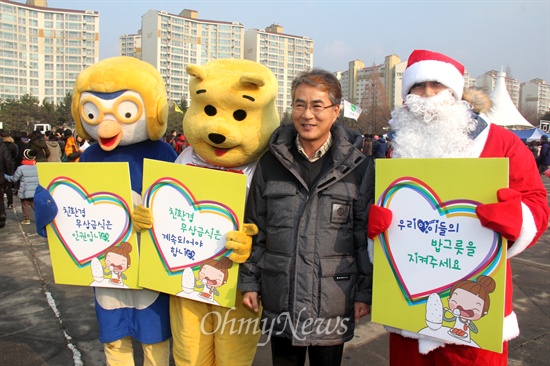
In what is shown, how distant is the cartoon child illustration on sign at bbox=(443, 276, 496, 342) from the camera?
1672 millimetres

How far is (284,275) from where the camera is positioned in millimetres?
2027

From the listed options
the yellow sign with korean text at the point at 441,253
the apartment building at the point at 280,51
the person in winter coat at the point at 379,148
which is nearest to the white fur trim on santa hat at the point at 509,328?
the yellow sign with korean text at the point at 441,253

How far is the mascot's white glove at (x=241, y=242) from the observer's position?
2.12m

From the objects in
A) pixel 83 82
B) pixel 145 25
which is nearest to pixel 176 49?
pixel 145 25

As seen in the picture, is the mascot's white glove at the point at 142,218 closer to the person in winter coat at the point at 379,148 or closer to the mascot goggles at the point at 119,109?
the mascot goggles at the point at 119,109

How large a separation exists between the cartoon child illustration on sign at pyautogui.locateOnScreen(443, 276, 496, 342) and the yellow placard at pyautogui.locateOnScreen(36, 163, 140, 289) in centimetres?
168

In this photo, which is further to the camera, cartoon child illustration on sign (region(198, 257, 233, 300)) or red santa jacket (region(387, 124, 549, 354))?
cartoon child illustration on sign (region(198, 257, 233, 300))

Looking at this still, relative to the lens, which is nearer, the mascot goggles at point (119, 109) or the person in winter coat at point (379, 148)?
the mascot goggles at point (119, 109)

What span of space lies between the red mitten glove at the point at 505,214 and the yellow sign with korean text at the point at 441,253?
1.5 inches

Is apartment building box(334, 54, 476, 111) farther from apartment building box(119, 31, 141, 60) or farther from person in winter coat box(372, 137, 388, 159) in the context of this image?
person in winter coat box(372, 137, 388, 159)

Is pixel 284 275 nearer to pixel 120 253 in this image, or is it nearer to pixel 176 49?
pixel 120 253

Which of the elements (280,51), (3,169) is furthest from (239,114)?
(280,51)

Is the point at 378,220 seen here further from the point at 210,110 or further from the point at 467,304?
the point at 210,110

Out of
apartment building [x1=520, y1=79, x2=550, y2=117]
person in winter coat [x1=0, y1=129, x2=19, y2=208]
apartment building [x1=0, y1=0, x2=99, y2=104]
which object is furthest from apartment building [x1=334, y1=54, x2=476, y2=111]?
person in winter coat [x1=0, y1=129, x2=19, y2=208]
